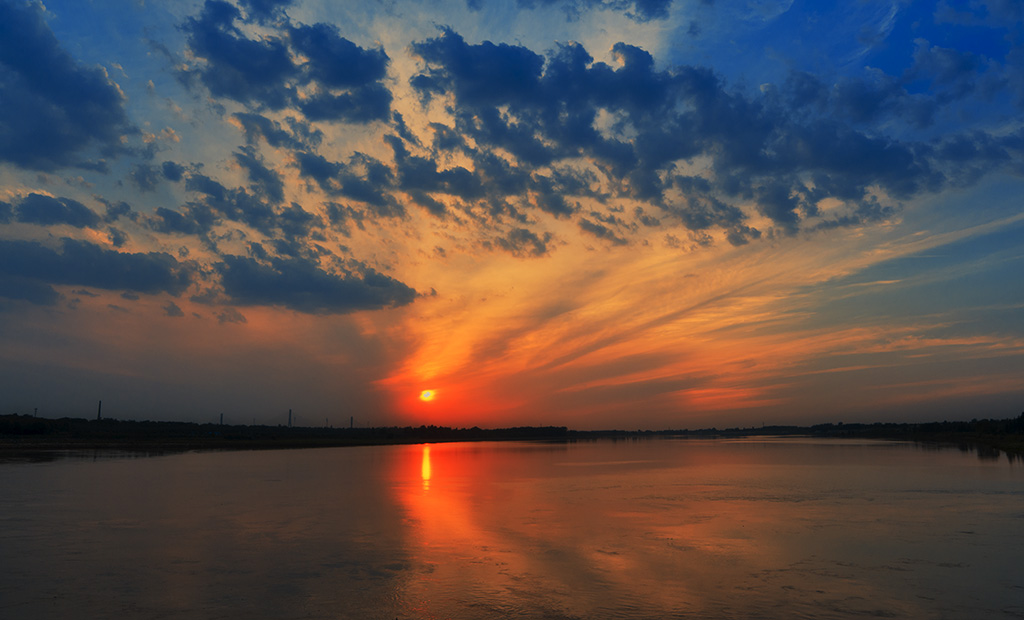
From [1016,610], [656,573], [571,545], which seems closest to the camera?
[1016,610]

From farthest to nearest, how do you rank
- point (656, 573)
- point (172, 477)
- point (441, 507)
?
point (172, 477) < point (441, 507) < point (656, 573)

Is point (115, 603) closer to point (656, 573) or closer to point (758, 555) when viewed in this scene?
point (656, 573)

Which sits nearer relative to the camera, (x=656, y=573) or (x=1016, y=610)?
(x=1016, y=610)

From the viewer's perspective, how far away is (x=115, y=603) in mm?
12898

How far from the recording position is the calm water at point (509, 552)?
13086 mm

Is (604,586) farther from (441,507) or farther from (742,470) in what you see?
(742,470)

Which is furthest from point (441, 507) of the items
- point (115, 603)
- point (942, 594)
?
point (942, 594)

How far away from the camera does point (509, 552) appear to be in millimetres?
18453

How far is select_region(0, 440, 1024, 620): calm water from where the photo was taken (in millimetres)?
13086

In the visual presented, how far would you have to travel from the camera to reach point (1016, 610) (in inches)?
501

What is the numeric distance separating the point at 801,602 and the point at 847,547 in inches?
267

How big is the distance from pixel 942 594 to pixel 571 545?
31.7 feet

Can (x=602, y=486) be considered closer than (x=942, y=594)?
No

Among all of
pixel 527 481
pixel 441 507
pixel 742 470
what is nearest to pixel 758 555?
pixel 441 507
